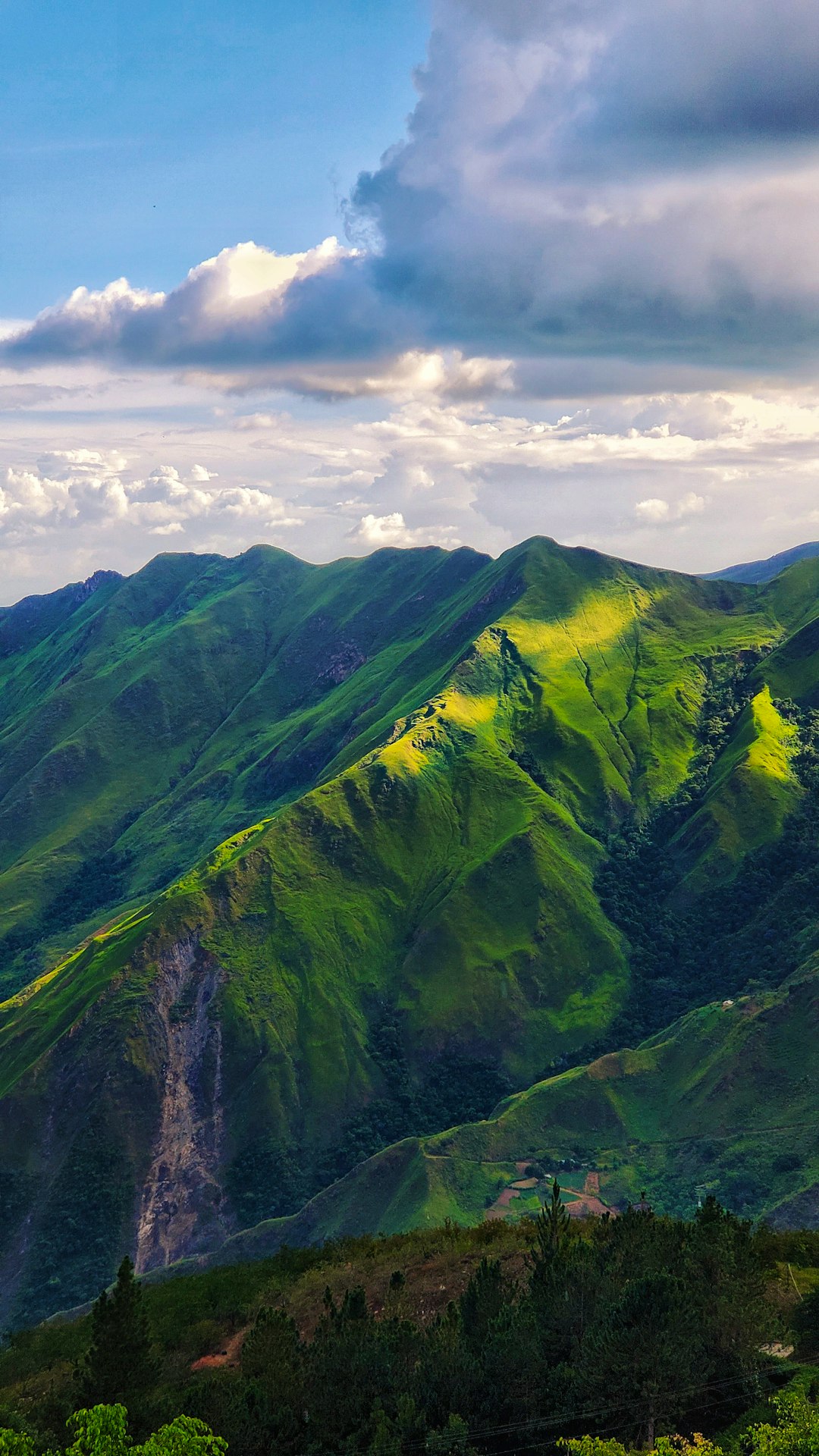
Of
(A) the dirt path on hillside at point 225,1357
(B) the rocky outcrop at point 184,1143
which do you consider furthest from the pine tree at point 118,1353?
(B) the rocky outcrop at point 184,1143

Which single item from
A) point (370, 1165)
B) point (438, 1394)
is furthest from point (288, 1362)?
point (370, 1165)

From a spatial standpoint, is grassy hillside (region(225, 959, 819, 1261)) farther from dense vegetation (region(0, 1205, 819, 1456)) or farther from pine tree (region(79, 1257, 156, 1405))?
pine tree (region(79, 1257, 156, 1405))

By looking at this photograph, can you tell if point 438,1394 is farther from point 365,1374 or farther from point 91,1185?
point 91,1185

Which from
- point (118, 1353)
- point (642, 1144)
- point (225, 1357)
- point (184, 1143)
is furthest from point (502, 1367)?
point (184, 1143)

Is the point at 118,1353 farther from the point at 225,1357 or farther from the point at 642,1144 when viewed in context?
the point at 642,1144

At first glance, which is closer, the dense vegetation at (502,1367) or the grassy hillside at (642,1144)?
the dense vegetation at (502,1367)

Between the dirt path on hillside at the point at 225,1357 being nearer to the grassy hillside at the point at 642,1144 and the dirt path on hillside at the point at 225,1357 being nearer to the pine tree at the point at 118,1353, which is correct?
the pine tree at the point at 118,1353

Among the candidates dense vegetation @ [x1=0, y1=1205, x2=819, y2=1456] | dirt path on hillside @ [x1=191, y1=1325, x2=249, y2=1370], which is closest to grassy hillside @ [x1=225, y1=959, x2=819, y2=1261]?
dirt path on hillside @ [x1=191, y1=1325, x2=249, y2=1370]
